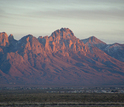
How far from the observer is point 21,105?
76500 millimetres

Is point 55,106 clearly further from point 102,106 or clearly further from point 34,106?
point 102,106

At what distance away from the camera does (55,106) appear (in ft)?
242

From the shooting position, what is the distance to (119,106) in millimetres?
71625

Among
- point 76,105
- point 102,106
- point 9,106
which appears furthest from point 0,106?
point 102,106

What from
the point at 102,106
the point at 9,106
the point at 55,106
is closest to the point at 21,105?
the point at 9,106

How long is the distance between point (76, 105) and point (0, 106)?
18.6m

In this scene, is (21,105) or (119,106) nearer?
(119,106)

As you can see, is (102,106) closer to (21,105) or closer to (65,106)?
(65,106)

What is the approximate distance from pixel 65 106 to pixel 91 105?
700 centimetres

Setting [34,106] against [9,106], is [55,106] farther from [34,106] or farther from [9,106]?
[9,106]

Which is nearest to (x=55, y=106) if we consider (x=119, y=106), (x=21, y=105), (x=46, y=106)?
(x=46, y=106)

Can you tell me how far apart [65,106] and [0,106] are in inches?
623

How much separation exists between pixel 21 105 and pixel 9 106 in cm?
346

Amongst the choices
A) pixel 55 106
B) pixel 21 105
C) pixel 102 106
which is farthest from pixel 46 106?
pixel 102 106
